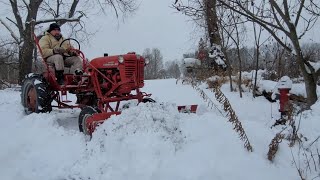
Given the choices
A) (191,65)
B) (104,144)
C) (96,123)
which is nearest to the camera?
(104,144)

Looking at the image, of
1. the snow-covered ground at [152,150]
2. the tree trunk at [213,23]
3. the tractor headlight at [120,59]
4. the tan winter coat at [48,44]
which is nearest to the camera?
the snow-covered ground at [152,150]

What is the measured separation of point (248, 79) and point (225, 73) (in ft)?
4.31

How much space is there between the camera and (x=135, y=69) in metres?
6.90

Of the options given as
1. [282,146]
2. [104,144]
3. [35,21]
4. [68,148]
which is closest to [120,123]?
[104,144]

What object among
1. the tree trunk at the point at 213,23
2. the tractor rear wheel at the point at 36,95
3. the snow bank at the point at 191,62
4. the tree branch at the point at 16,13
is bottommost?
the tractor rear wheel at the point at 36,95

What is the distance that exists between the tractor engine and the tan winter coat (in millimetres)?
1104

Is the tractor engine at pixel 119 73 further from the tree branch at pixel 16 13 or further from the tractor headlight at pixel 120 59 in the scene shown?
the tree branch at pixel 16 13

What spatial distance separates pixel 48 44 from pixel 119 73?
76.2 inches

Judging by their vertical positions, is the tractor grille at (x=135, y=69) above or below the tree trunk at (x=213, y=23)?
below

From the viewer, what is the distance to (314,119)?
5.19 metres

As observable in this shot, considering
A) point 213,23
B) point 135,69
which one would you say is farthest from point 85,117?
point 213,23

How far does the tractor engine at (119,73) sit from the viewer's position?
269 inches

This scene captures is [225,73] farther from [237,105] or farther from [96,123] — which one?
[96,123]

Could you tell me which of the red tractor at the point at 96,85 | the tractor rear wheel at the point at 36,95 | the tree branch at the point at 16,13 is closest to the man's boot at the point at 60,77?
the red tractor at the point at 96,85
